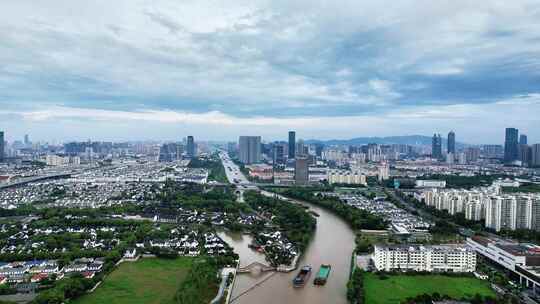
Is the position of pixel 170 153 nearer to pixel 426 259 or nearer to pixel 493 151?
pixel 493 151

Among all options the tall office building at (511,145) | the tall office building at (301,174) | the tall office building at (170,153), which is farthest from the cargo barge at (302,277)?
the tall office building at (511,145)

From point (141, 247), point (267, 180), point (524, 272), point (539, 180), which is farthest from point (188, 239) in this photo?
point (539, 180)

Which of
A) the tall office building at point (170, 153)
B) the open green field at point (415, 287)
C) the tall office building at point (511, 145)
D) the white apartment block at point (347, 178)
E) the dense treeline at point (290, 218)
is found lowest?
the open green field at point (415, 287)

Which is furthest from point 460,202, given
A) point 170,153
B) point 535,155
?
point 170,153

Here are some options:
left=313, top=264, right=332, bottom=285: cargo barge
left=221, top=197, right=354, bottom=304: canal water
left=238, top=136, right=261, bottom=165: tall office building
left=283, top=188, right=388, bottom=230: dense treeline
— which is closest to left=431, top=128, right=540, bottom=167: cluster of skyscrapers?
left=238, top=136, right=261, bottom=165: tall office building

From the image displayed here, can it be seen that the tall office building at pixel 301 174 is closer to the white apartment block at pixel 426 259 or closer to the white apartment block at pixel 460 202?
the white apartment block at pixel 460 202

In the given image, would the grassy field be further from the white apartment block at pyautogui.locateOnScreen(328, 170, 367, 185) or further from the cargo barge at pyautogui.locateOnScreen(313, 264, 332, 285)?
the white apartment block at pyautogui.locateOnScreen(328, 170, 367, 185)
